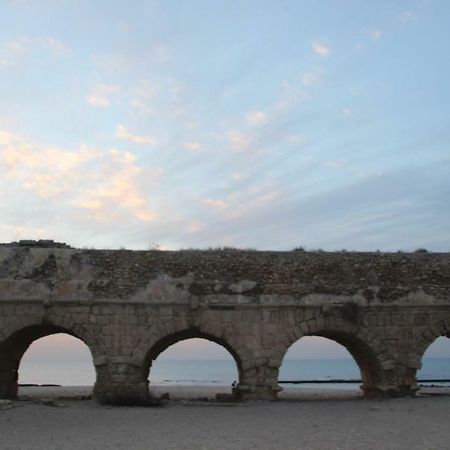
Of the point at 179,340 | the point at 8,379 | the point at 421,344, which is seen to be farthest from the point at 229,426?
the point at 8,379

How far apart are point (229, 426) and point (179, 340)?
6.55 metres

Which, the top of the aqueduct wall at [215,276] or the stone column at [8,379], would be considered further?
the stone column at [8,379]

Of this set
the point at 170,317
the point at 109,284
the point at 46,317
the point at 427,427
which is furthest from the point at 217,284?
the point at 427,427

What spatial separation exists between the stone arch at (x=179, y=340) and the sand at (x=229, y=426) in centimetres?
130

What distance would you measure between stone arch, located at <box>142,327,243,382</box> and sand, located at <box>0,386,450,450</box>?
1.30 meters

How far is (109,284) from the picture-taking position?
591 inches

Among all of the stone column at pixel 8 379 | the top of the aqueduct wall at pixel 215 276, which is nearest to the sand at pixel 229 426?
the stone column at pixel 8 379

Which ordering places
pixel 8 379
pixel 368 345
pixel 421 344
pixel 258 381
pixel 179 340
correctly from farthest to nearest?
1. pixel 179 340
2. pixel 8 379
3. pixel 421 344
4. pixel 368 345
5. pixel 258 381

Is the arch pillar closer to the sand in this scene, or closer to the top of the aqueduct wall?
the sand

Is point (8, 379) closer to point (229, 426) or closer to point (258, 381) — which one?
point (258, 381)

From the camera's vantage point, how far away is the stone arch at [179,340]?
14.8 meters

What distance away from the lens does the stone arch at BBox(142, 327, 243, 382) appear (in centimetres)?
1480

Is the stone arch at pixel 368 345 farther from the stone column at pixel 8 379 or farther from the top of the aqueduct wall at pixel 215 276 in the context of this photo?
the stone column at pixel 8 379

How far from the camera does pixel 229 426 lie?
33.8 feet
